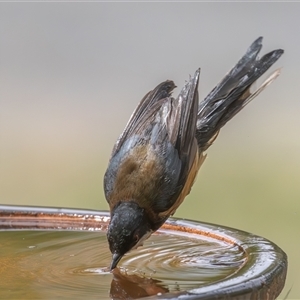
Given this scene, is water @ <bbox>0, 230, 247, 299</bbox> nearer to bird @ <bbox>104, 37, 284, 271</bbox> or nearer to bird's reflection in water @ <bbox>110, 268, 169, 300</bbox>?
bird's reflection in water @ <bbox>110, 268, 169, 300</bbox>

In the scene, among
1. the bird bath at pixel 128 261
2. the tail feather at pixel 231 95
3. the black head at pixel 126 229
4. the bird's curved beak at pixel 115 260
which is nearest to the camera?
the bird bath at pixel 128 261

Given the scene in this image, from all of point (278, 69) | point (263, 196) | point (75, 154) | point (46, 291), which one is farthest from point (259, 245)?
point (75, 154)

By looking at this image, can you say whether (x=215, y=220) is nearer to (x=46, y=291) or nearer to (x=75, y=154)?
(x=75, y=154)

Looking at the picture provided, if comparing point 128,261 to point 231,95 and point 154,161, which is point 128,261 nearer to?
point 154,161

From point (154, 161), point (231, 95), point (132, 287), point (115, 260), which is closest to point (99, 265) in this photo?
point (115, 260)

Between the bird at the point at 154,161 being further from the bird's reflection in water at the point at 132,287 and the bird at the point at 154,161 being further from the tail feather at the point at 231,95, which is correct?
the bird's reflection in water at the point at 132,287

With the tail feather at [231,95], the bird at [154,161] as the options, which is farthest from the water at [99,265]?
the tail feather at [231,95]

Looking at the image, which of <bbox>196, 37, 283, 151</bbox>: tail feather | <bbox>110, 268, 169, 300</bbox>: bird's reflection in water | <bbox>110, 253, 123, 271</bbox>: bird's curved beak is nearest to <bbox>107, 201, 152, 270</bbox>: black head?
<bbox>110, 253, 123, 271</bbox>: bird's curved beak
